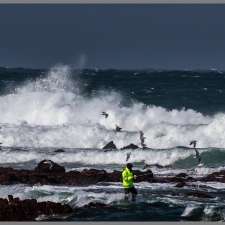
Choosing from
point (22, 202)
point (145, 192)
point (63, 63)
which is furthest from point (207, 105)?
point (22, 202)

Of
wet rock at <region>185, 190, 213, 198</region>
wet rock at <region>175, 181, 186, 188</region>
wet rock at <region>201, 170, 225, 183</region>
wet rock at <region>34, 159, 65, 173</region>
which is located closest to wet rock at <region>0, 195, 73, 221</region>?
wet rock at <region>185, 190, 213, 198</region>

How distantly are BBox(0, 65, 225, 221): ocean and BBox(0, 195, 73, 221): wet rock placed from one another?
431 millimetres

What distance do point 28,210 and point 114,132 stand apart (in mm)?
12162

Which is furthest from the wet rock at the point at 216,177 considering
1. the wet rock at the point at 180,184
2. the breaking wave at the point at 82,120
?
the breaking wave at the point at 82,120

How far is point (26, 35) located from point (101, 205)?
1292 cm

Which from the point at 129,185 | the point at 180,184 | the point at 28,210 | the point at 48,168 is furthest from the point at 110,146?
the point at 28,210

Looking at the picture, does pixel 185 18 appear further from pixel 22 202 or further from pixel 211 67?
pixel 22 202

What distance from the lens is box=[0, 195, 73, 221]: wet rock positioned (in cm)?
2023

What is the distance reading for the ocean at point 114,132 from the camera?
839 inches

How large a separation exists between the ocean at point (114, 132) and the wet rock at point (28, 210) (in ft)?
1.42

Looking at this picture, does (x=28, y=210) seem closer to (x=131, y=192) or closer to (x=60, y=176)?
(x=131, y=192)

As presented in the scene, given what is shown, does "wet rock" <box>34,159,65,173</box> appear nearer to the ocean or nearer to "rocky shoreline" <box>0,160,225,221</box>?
"rocky shoreline" <box>0,160,225,221</box>

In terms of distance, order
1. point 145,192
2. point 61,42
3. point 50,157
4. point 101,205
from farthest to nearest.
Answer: point 61,42
point 50,157
point 145,192
point 101,205

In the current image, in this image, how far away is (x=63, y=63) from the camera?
34.9 meters
